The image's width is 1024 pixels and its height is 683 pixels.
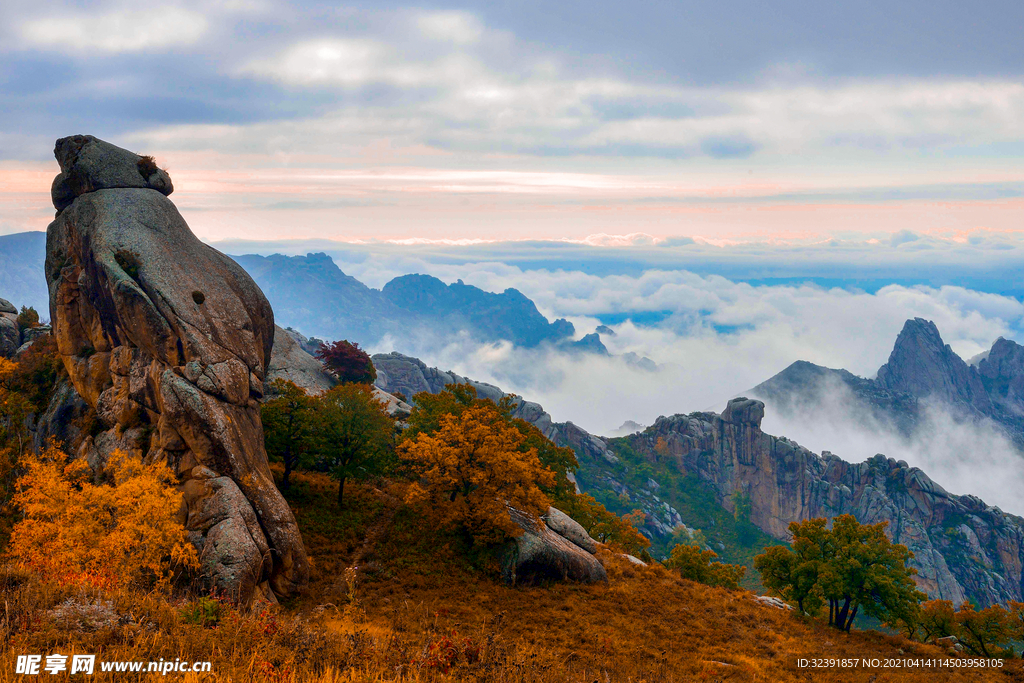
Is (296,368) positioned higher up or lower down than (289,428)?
higher up

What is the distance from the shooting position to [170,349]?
38812 mm

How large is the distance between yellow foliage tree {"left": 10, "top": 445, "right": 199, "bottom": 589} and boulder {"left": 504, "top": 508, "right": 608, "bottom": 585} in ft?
70.8

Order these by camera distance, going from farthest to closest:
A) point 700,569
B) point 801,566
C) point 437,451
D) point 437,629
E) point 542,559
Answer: point 700,569 < point 801,566 < point 437,451 < point 542,559 < point 437,629

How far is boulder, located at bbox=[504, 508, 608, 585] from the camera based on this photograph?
134 feet

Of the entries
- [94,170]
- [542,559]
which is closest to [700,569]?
[542,559]

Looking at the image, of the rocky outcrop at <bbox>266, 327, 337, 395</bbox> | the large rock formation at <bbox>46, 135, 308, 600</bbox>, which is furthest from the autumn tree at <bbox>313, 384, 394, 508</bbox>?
the rocky outcrop at <bbox>266, 327, 337, 395</bbox>

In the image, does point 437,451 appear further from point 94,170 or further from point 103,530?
point 94,170

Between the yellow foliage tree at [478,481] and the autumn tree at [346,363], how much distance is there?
1621 inches

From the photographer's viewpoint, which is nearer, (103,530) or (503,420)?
(103,530)

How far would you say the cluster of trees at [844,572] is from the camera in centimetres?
4803

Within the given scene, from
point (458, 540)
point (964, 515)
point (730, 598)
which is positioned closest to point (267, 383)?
point (458, 540)

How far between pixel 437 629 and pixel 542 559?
54.0ft

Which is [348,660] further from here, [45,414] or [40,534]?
[45,414]

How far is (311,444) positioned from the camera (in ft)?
151
